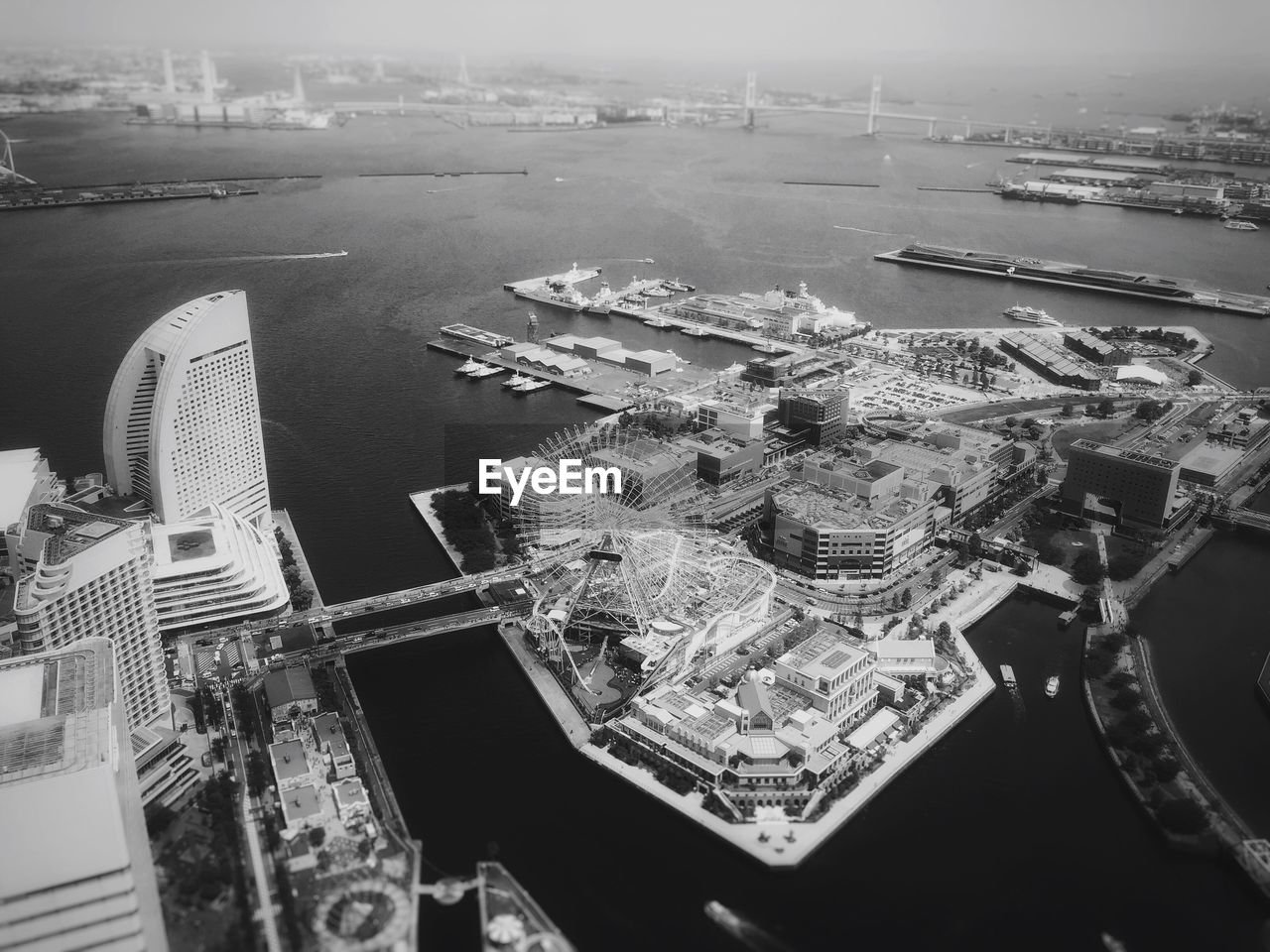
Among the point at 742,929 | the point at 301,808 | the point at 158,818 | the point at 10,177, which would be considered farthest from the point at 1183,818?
the point at 10,177

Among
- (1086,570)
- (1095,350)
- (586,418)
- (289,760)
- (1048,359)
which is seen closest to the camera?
(289,760)

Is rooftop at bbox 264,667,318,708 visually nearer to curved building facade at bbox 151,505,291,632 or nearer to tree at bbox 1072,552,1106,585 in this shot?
curved building facade at bbox 151,505,291,632

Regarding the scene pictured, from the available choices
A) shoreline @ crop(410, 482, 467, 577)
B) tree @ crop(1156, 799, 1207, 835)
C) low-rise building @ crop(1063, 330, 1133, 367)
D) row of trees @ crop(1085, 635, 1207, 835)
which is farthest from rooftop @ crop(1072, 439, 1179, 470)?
shoreline @ crop(410, 482, 467, 577)

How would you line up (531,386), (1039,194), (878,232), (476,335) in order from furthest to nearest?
1. (1039,194)
2. (878,232)
3. (476,335)
4. (531,386)

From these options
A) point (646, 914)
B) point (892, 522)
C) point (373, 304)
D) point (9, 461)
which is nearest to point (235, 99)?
point (373, 304)

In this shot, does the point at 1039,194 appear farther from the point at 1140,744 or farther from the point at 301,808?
the point at 301,808

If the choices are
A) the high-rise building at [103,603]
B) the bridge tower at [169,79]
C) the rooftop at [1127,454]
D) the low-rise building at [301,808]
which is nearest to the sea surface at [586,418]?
the low-rise building at [301,808]

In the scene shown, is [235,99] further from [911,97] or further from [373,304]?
[911,97]

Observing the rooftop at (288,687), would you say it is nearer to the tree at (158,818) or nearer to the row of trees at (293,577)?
the tree at (158,818)
